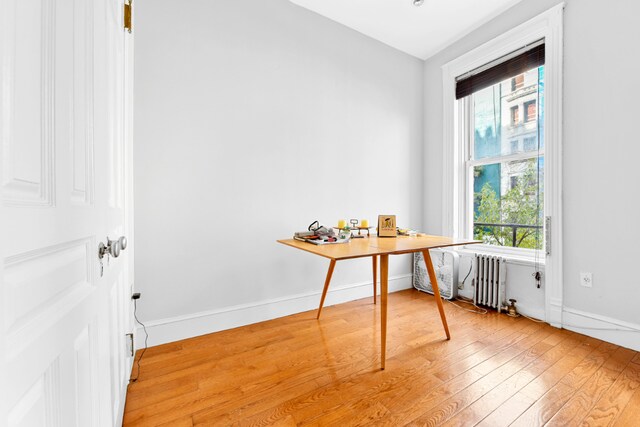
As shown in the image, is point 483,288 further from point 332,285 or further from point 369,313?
point 332,285

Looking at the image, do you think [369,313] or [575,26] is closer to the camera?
[575,26]

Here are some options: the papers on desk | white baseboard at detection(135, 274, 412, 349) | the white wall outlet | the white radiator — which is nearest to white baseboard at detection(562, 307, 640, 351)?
the white wall outlet

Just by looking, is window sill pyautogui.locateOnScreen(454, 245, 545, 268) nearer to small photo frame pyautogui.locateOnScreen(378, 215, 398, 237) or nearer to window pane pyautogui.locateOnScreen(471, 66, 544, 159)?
window pane pyautogui.locateOnScreen(471, 66, 544, 159)

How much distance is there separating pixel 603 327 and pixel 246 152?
9.66ft

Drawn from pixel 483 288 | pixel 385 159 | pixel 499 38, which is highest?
pixel 499 38

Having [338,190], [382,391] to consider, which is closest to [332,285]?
[338,190]

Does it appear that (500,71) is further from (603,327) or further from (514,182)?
(603,327)

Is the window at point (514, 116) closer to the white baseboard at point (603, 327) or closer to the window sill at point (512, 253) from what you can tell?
the window sill at point (512, 253)

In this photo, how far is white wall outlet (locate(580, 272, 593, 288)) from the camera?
80.7 inches

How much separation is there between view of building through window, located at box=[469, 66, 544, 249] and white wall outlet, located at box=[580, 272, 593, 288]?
378 millimetres

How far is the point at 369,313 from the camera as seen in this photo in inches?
96.9

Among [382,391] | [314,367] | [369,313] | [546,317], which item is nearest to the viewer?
[382,391]

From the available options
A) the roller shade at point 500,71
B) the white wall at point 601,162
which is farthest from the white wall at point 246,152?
the white wall at point 601,162

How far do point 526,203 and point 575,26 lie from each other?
141 centimetres
